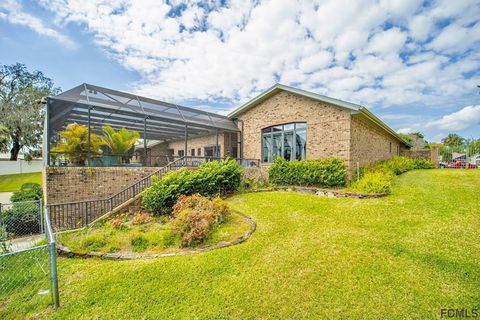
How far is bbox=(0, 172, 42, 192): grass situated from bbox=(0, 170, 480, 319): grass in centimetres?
2308

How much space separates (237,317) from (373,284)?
2226 millimetres

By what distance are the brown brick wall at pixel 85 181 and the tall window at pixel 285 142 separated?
25.7ft

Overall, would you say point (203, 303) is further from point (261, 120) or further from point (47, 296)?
point (261, 120)

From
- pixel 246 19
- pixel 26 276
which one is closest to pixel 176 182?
pixel 26 276

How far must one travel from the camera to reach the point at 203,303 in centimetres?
315

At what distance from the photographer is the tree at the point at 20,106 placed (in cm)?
2345

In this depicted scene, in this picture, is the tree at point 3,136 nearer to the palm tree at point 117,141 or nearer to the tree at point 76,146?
the tree at point 76,146

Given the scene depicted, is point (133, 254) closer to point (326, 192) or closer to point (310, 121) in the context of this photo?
point (326, 192)

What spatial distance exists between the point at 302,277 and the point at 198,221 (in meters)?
2.84

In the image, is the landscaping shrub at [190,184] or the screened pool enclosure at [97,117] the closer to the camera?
the landscaping shrub at [190,184]

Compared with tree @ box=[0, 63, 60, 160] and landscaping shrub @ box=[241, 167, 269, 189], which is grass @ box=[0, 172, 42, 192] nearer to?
tree @ box=[0, 63, 60, 160]

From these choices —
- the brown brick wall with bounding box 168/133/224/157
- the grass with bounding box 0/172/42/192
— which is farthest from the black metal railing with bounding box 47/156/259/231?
the grass with bounding box 0/172/42/192

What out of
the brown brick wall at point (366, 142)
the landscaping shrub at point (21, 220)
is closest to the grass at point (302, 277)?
the brown brick wall at point (366, 142)

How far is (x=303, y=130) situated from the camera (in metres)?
12.6
